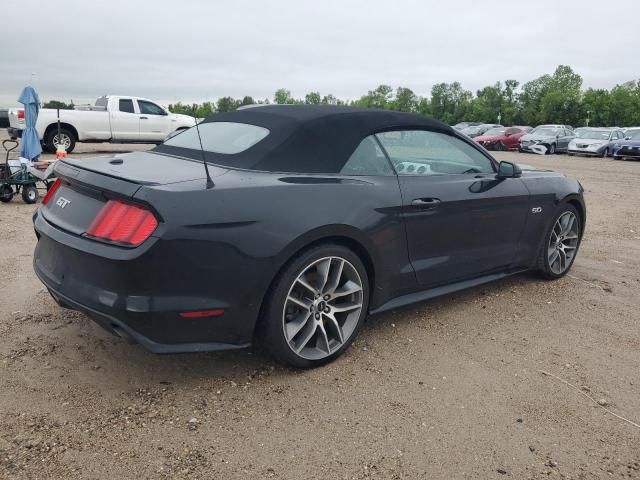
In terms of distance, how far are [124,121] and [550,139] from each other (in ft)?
65.5

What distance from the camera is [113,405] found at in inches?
109

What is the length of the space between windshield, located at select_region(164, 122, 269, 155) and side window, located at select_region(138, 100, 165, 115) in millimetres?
14518

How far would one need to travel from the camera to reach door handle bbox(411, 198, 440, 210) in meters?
3.54

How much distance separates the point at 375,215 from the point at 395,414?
44.3 inches

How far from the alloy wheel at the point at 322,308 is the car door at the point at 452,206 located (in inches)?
21.0

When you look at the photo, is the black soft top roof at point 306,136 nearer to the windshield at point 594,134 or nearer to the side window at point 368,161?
the side window at point 368,161

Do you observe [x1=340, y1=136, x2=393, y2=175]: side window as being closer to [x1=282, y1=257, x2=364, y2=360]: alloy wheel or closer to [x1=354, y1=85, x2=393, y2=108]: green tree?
[x1=282, y1=257, x2=364, y2=360]: alloy wheel

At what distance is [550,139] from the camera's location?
2736 cm

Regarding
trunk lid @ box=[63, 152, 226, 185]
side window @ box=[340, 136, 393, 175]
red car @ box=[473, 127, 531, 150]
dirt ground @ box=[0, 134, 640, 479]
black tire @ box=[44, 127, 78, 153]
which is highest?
side window @ box=[340, 136, 393, 175]

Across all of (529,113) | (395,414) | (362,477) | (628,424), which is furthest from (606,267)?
(529,113)

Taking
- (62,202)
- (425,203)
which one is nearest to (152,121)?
(62,202)

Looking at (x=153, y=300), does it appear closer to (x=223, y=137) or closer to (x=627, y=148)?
(x=223, y=137)

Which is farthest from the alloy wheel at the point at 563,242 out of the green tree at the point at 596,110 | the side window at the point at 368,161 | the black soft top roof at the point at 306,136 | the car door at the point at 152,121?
the green tree at the point at 596,110

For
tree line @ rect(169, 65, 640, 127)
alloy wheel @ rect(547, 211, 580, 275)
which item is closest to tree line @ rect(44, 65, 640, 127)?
tree line @ rect(169, 65, 640, 127)
